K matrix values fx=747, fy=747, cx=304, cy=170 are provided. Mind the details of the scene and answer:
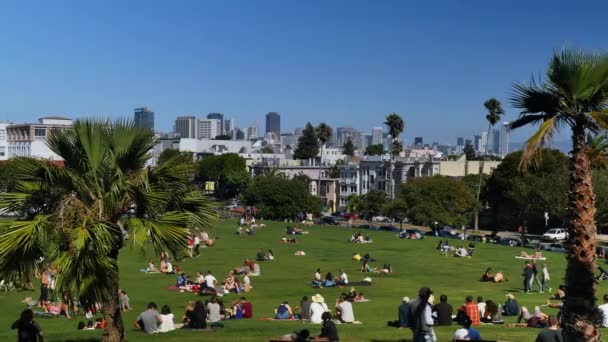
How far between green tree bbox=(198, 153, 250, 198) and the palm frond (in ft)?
459

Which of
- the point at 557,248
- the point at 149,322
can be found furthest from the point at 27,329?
the point at 557,248

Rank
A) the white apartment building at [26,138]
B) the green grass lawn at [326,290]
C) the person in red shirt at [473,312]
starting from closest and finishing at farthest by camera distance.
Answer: the green grass lawn at [326,290]
the person in red shirt at [473,312]
the white apartment building at [26,138]

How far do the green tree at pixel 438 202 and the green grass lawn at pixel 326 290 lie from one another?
1254cm

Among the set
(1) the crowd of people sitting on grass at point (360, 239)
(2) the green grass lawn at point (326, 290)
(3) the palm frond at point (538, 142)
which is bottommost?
(2) the green grass lawn at point (326, 290)

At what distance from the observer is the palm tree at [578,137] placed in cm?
1404

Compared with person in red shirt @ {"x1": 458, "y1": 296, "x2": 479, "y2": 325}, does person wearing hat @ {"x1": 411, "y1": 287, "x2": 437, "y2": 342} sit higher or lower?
higher

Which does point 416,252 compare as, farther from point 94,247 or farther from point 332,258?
point 94,247

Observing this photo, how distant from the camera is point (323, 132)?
147 metres

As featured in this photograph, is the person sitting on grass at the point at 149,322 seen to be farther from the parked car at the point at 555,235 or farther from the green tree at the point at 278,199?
the green tree at the point at 278,199

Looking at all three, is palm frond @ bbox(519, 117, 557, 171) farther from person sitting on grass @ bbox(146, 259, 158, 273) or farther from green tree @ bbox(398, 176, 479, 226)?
green tree @ bbox(398, 176, 479, 226)

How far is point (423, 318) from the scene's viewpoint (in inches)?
692

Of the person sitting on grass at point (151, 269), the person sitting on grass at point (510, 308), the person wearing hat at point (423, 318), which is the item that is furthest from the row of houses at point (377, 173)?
the person wearing hat at point (423, 318)

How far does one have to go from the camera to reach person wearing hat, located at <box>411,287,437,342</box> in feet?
57.5

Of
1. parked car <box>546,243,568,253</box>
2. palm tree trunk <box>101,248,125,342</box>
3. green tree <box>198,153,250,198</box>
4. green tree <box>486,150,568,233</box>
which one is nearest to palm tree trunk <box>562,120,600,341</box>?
palm tree trunk <box>101,248,125,342</box>
